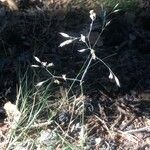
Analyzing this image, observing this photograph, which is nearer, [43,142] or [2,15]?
[43,142]

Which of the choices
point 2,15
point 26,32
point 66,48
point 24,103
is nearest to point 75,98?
point 24,103

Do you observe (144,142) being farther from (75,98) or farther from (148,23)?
(148,23)

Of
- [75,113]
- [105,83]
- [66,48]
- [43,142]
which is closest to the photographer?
[43,142]

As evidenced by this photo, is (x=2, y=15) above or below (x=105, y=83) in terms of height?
above

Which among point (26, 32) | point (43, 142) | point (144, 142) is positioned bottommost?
point (144, 142)

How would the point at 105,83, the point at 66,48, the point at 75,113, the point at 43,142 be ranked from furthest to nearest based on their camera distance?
the point at 66,48 → the point at 105,83 → the point at 75,113 → the point at 43,142

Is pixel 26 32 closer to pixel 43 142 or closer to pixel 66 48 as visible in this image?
pixel 66 48
